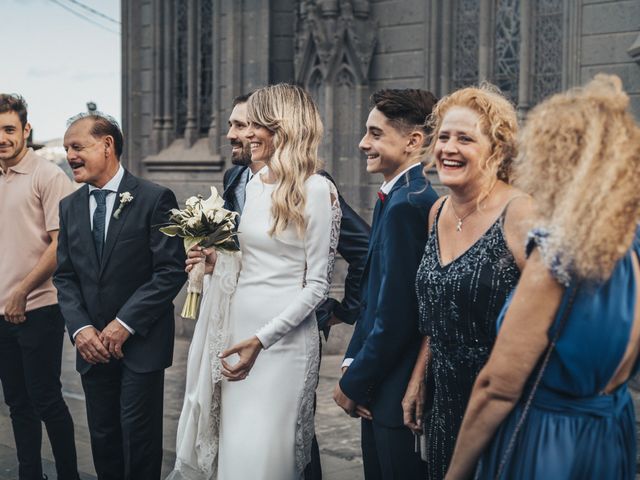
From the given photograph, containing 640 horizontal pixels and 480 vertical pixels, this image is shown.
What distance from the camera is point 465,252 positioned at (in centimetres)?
325

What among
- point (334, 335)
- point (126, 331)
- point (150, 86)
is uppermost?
point (150, 86)

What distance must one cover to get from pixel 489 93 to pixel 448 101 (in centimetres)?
14

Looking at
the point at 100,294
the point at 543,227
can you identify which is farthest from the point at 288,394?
the point at 543,227

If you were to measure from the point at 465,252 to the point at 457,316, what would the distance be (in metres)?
0.21

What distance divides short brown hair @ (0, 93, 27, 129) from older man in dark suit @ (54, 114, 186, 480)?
1.05m

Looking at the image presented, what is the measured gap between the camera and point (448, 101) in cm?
351

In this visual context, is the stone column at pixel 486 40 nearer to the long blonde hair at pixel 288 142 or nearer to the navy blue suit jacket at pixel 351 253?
the navy blue suit jacket at pixel 351 253

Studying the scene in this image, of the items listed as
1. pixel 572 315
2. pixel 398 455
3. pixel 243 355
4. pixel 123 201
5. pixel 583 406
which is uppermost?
pixel 123 201

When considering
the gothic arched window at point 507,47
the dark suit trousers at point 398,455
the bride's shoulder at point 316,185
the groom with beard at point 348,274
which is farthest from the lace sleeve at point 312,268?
the gothic arched window at point 507,47

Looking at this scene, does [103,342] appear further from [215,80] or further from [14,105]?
Result: [215,80]

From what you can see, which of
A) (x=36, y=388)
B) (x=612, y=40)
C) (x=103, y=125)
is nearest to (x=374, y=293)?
(x=103, y=125)

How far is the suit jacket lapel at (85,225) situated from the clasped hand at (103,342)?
12.4 inches

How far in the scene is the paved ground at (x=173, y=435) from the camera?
6.45 m

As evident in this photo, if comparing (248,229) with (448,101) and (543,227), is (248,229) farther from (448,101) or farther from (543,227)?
(543,227)
